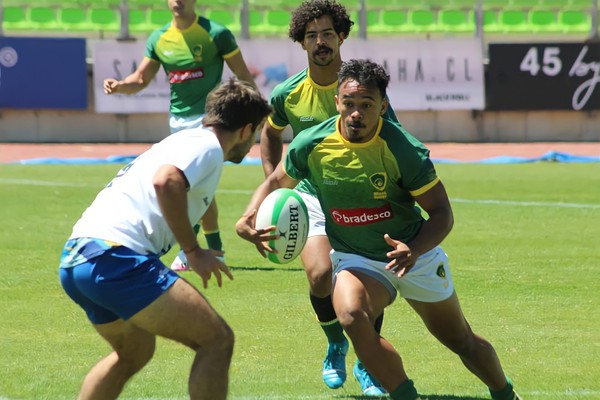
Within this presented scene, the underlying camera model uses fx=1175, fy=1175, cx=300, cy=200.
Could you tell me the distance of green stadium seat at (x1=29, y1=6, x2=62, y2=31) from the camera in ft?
91.1

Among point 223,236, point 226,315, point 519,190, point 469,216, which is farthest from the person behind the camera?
point 519,190

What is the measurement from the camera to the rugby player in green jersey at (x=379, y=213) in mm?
6375

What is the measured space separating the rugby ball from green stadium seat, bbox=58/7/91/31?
22.0 meters

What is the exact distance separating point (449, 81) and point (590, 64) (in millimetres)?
3195

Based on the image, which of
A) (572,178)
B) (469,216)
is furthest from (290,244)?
(572,178)

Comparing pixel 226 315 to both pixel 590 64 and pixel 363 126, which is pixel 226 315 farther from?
pixel 590 64

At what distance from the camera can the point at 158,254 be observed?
224 inches

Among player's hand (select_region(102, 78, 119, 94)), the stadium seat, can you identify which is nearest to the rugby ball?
player's hand (select_region(102, 78, 119, 94))

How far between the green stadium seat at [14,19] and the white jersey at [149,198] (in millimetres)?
22769

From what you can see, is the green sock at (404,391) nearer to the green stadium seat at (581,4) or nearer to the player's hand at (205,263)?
the player's hand at (205,263)

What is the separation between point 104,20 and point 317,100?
67.3 ft

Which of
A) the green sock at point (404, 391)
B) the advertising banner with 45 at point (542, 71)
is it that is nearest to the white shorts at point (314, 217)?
the green sock at point (404, 391)

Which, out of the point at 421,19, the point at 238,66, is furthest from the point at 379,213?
the point at 421,19

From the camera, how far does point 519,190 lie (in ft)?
58.4
